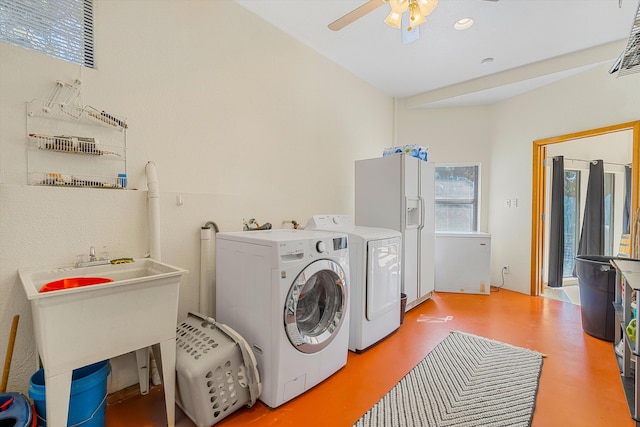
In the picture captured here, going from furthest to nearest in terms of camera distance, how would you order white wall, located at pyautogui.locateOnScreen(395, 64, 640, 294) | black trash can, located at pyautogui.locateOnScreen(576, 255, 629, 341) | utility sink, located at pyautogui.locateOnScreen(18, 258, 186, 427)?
1. white wall, located at pyautogui.locateOnScreen(395, 64, 640, 294)
2. black trash can, located at pyautogui.locateOnScreen(576, 255, 629, 341)
3. utility sink, located at pyautogui.locateOnScreen(18, 258, 186, 427)

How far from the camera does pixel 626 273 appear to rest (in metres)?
1.74

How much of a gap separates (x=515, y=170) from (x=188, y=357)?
430 centimetres

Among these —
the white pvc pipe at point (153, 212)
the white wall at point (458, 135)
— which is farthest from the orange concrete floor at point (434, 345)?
the white wall at point (458, 135)

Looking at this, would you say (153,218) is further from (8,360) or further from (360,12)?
(360,12)

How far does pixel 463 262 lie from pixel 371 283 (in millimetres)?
2176

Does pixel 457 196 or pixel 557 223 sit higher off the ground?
pixel 457 196

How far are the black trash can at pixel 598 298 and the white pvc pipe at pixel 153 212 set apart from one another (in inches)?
139

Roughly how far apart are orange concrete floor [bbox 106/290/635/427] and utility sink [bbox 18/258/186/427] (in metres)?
0.48

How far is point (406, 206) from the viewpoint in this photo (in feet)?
9.83

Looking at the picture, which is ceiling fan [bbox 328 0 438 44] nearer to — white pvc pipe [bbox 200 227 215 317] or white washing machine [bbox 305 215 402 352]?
white washing machine [bbox 305 215 402 352]

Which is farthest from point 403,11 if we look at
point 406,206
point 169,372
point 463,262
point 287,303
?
point 463,262

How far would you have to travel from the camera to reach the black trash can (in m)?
2.48

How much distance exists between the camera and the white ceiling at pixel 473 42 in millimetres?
2363

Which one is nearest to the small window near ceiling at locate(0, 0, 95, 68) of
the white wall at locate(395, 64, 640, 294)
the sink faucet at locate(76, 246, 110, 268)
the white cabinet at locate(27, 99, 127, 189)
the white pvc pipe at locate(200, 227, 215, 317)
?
the white cabinet at locate(27, 99, 127, 189)
